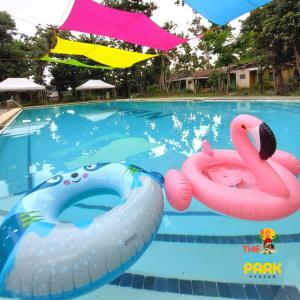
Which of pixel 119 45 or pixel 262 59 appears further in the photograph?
pixel 119 45

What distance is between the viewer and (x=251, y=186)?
2945 mm

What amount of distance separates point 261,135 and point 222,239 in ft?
3.37

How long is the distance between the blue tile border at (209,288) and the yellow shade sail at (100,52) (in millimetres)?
6128

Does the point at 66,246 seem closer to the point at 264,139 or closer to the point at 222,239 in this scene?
the point at 222,239

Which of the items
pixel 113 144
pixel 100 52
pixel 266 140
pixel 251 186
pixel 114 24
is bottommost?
pixel 113 144

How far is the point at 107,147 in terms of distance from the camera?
6570 millimetres

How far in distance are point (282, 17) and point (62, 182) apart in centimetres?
1484

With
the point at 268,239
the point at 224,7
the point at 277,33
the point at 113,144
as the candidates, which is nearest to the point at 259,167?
the point at 268,239

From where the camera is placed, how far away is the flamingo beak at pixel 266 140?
2.35m

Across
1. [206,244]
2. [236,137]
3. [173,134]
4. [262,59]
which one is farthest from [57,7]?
[262,59]

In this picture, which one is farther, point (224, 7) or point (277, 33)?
point (277, 33)

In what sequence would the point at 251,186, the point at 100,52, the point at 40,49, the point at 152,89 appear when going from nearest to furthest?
the point at 251,186, the point at 100,52, the point at 40,49, the point at 152,89

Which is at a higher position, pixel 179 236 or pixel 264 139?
pixel 264 139

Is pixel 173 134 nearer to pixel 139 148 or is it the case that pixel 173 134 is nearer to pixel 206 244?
pixel 139 148
